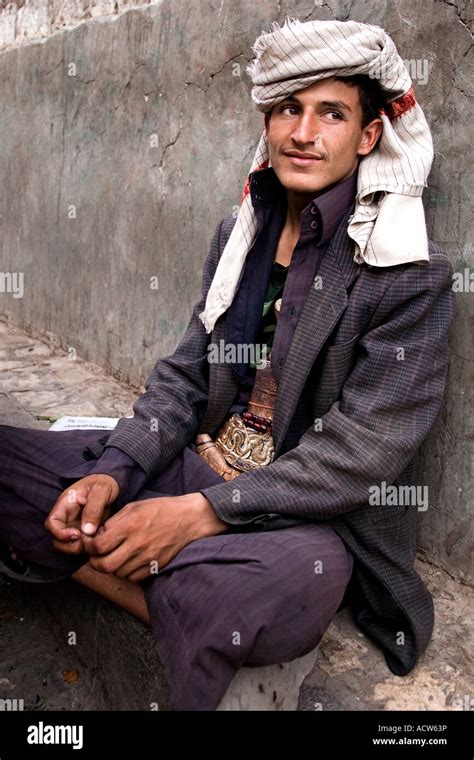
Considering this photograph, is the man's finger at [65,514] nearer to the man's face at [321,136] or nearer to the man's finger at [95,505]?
the man's finger at [95,505]

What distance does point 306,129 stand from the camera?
2158 millimetres

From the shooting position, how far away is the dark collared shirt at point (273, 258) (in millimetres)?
2207

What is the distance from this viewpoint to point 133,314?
163 inches

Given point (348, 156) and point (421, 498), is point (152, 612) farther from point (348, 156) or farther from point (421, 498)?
point (348, 156)

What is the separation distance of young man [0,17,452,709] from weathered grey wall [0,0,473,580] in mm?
248

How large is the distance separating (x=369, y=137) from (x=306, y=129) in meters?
0.18

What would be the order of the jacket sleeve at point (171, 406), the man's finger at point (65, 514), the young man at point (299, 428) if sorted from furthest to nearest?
the jacket sleeve at point (171, 406) → the man's finger at point (65, 514) → the young man at point (299, 428)

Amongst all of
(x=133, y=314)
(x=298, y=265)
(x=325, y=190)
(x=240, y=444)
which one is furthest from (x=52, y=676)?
(x=133, y=314)

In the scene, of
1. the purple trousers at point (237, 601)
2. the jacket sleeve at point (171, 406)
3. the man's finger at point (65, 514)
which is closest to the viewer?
the purple trousers at point (237, 601)

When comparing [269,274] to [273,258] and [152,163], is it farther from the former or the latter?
[152,163]

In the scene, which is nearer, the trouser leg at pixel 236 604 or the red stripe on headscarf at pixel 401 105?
the trouser leg at pixel 236 604

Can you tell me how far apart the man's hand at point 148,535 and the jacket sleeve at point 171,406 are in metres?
0.29

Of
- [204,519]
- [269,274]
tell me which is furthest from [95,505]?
[269,274]

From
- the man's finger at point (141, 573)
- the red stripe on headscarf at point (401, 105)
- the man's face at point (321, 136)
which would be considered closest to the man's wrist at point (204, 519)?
the man's finger at point (141, 573)
